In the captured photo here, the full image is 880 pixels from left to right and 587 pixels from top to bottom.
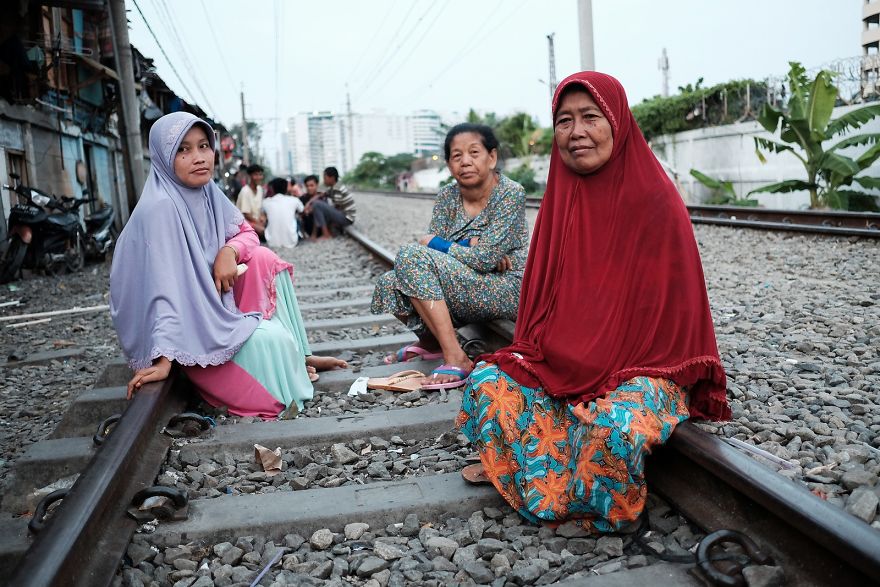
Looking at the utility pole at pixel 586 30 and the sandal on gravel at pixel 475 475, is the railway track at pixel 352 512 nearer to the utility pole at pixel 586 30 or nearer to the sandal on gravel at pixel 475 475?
the sandal on gravel at pixel 475 475

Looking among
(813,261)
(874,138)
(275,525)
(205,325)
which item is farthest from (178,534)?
(874,138)

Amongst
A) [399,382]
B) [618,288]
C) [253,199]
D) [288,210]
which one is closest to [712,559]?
[618,288]

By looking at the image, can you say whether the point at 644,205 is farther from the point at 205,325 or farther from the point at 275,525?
the point at 205,325

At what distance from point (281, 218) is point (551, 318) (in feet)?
32.4

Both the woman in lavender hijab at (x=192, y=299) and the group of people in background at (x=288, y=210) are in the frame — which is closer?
the woman in lavender hijab at (x=192, y=299)

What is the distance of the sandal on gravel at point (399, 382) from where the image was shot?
136 inches

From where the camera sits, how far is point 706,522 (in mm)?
1954

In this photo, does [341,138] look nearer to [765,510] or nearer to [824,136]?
[824,136]

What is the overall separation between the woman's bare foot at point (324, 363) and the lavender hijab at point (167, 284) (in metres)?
0.65

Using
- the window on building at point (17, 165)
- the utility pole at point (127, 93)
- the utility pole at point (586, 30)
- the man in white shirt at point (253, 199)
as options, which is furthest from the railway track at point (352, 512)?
the utility pole at point (586, 30)

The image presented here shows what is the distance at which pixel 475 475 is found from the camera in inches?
93.7

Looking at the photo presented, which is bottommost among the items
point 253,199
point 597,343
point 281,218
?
point 597,343

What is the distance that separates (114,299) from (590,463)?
2185 mm

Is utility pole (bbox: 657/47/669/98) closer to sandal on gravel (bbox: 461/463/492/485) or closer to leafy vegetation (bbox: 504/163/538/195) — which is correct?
leafy vegetation (bbox: 504/163/538/195)
